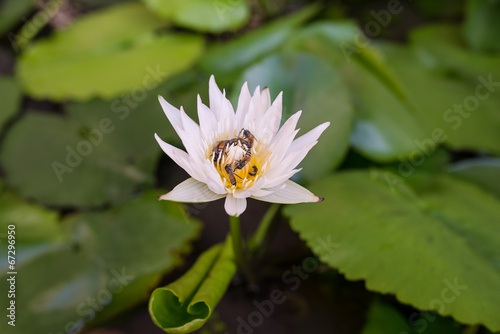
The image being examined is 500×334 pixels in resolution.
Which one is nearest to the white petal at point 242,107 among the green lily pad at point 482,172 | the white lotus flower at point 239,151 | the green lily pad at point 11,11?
the white lotus flower at point 239,151

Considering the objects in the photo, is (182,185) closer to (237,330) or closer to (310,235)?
(310,235)

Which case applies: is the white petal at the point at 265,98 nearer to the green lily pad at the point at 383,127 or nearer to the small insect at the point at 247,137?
the small insect at the point at 247,137

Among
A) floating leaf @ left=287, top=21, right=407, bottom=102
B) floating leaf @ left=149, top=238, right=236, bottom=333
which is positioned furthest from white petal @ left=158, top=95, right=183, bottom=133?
floating leaf @ left=287, top=21, right=407, bottom=102

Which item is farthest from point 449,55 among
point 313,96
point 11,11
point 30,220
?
point 11,11

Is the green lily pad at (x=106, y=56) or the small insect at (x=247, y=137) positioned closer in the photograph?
the small insect at (x=247, y=137)

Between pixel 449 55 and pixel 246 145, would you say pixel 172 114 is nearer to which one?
pixel 246 145

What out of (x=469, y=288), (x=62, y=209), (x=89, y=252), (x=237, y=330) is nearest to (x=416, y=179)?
(x=469, y=288)

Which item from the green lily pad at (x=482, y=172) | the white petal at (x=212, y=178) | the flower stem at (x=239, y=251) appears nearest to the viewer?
the white petal at (x=212, y=178)
